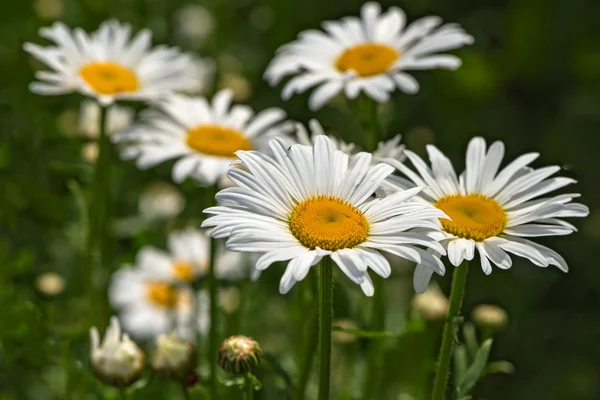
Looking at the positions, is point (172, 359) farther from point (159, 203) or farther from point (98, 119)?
point (159, 203)

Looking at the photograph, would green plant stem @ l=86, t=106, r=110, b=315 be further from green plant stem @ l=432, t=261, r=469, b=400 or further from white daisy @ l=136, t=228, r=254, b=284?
green plant stem @ l=432, t=261, r=469, b=400

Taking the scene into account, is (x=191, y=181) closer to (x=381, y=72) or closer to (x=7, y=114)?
(x=381, y=72)

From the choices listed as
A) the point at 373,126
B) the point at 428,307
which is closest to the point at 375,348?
the point at 428,307

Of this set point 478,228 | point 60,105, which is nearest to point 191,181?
point 478,228

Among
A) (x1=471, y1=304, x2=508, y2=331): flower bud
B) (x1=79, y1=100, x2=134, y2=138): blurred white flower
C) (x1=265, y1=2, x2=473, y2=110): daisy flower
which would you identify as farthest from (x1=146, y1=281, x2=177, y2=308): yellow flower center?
(x1=471, y1=304, x2=508, y2=331): flower bud

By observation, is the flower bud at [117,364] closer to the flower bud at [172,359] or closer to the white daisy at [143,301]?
the flower bud at [172,359]

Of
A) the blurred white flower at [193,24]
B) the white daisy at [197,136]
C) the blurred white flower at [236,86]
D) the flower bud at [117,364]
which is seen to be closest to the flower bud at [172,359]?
the flower bud at [117,364]
